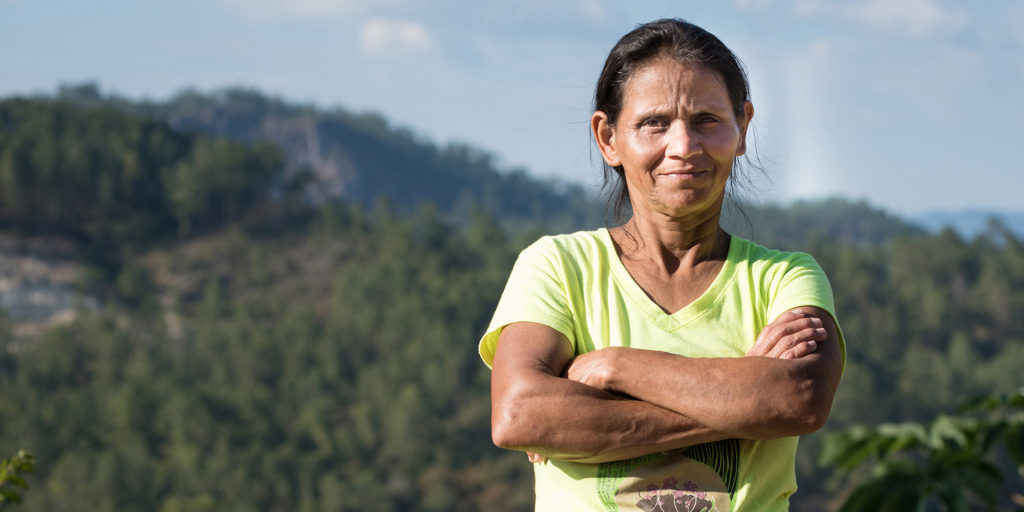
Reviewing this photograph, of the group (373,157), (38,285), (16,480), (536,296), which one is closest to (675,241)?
(536,296)

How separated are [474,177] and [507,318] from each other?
347ft

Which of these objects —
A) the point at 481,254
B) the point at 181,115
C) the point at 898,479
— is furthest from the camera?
the point at 181,115

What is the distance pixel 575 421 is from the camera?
1.42 metres

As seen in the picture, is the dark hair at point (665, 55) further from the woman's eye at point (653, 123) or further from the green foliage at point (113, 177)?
the green foliage at point (113, 177)

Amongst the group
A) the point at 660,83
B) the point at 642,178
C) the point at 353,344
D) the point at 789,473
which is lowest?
the point at 353,344

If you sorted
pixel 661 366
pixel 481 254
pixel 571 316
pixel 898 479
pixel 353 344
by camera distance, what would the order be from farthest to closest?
pixel 481 254 → pixel 353 344 → pixel 898 479 → pixel 571 316 → pixel 661 366

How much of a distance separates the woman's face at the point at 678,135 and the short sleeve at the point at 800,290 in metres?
0.15

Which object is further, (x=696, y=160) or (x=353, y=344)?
(x=353, y=344)

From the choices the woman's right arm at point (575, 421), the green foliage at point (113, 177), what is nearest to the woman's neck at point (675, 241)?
the woman's right arm at point (575, 421)

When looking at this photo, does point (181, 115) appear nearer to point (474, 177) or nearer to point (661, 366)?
point (474, 177)

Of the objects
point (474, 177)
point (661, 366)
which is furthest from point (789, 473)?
point (474, 177)

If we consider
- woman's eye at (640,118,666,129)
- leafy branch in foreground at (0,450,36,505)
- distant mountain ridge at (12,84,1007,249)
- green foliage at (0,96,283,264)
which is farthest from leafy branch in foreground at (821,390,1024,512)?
distant mountain ridge at (12,84,1007,249)

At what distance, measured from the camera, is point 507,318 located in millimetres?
1562

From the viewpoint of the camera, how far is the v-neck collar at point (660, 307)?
1511 millimetres
